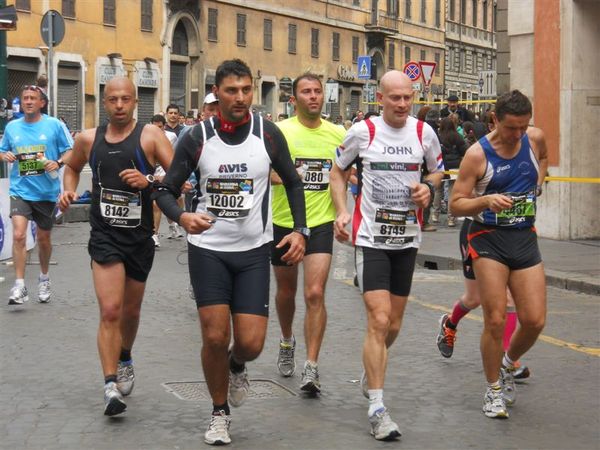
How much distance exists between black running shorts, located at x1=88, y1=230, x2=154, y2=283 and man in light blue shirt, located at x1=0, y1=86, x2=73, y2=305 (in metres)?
→ 4.35

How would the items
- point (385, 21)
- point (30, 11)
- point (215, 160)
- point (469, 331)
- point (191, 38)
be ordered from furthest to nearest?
point (385, 21) → point (191, 38) → point (30, 11) → point (469, 331) → point (215, 160)

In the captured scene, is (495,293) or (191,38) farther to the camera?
(191,38)

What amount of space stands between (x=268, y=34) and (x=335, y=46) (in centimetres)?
771

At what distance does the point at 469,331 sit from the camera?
34.0 feet

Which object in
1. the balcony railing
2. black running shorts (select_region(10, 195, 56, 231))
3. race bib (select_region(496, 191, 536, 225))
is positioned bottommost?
black running shorts (select_region(10, 195, 56, 231))

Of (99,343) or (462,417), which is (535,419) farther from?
(99,343)

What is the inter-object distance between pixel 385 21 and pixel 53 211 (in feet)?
192

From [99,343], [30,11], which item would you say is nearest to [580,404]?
[99,343]

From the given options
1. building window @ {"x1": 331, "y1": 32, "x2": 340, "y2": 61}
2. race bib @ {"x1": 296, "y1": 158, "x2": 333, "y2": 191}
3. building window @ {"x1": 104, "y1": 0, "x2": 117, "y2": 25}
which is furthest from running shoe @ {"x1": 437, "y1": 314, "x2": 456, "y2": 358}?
building window @ {"x1": 331, "y1": 32, "x2": 340, "y2": 61}

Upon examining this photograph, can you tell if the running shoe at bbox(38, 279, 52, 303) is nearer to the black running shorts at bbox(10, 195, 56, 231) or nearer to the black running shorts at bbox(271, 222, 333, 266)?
the black running shorts at bbox(10, 195, 56, 231)

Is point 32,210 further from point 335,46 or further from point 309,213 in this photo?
point 335,46

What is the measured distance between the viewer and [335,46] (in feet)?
209

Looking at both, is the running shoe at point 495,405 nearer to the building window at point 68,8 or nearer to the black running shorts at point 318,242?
the black running shorts at point 318,242

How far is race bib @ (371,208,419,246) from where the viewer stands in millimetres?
7195
